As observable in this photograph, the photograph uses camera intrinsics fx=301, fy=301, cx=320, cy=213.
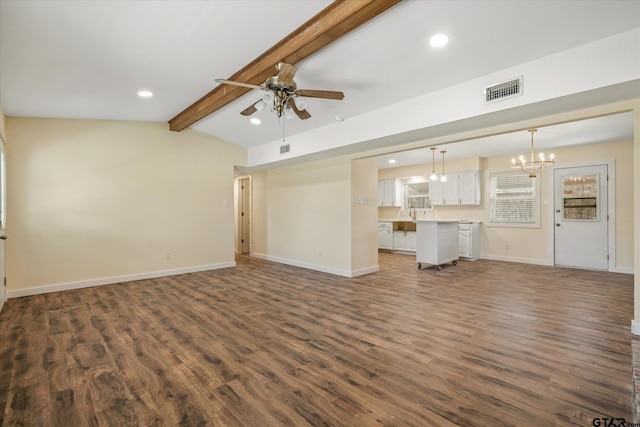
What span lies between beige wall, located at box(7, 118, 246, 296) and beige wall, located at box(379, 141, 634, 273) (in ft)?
19.0

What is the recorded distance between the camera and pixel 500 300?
13.8 ft

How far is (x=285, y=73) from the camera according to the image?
2.81 m

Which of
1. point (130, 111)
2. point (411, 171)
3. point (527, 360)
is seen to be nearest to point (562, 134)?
point (411, 171)

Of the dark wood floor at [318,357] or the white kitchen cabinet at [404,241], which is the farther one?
the white kitchen cabinet at [404,241]

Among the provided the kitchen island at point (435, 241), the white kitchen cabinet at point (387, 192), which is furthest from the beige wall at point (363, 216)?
the white kitchen cabinet at point (387, 192)

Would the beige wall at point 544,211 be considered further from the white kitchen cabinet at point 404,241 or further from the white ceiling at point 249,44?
the white ceiling at point 249,44

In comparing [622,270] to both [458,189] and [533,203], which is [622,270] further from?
[458,189]

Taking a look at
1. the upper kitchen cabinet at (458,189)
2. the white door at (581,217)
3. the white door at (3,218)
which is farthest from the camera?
the upper kitchen cabinet at (458,189)

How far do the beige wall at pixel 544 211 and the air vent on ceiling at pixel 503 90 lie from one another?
16.6 feet

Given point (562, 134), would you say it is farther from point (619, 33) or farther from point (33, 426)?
point (33, 426)

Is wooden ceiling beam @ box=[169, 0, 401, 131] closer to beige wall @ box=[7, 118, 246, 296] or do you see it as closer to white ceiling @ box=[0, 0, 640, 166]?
white ceiling @ box=[0, 0, 640, 166]

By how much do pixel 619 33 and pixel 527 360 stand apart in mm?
2737

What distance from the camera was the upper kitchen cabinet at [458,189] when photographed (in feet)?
25.4

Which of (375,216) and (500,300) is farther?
(375,216)
